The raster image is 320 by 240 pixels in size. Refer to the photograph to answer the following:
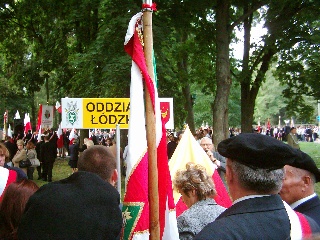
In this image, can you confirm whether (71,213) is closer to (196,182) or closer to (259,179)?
(259,179)

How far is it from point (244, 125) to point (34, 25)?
12.3 metres

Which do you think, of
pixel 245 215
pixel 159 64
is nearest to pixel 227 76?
pixel 159 64

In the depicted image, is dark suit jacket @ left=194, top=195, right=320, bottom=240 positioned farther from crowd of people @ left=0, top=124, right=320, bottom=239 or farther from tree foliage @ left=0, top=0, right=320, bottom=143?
tree foliage @ left=0, top=0, right=320, bottom=143

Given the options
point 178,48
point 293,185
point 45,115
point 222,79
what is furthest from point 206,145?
point 178,48

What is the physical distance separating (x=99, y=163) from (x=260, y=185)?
4.62 ft

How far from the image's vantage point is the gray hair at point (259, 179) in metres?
2.32

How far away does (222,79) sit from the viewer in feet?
56.1

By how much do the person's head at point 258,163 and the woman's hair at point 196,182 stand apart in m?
1.70

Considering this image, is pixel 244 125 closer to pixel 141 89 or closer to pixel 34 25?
pixel 34 25

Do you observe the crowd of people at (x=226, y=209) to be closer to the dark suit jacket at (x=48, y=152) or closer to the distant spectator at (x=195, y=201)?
the distant spectator at (x=195, y=201)

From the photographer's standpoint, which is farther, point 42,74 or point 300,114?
point 42,74

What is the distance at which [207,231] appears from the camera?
81.3 inches

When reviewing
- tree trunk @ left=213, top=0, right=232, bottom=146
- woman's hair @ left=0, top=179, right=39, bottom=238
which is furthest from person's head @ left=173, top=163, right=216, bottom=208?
tree trunk @ left=213, top=0, right=232, bottom=146

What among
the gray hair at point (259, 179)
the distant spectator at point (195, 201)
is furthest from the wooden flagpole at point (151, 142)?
the gray hair at point (259, 179)
